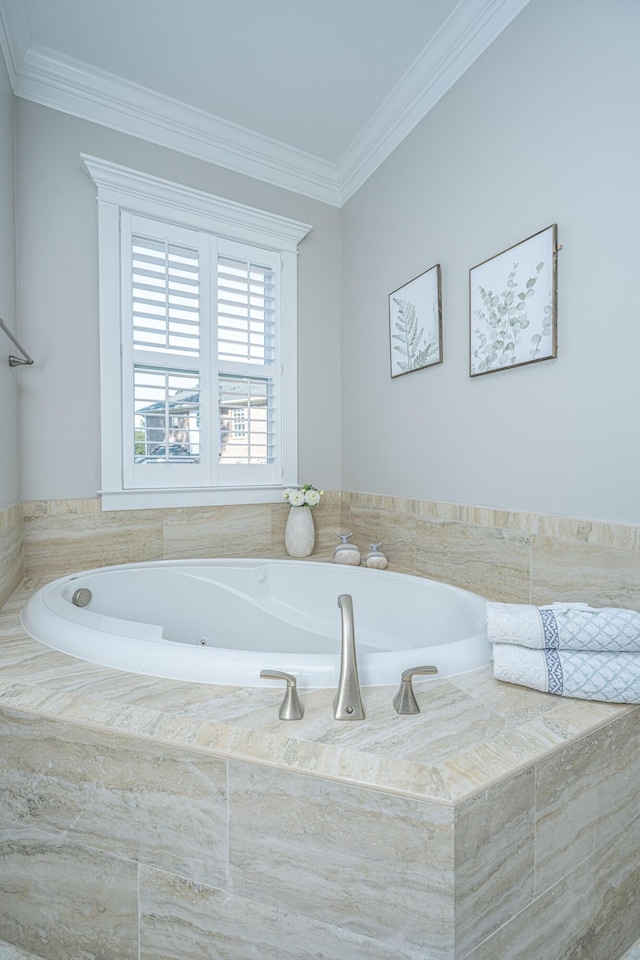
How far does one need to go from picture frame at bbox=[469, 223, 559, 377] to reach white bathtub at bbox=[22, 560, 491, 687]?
86 centimetres

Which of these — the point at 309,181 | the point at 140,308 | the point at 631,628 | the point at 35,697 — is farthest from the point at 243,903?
the point at 309,181

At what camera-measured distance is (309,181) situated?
101 inches

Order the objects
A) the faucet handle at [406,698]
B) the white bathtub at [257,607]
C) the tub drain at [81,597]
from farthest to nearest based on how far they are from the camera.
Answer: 1. the tub drain at [81,597]
2. the white bathtub at [257,607]
3. the faucet handle at [406,698]

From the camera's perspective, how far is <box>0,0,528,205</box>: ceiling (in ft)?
Answer: 5.56

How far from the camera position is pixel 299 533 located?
7.97 feet

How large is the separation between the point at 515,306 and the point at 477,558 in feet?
3.04

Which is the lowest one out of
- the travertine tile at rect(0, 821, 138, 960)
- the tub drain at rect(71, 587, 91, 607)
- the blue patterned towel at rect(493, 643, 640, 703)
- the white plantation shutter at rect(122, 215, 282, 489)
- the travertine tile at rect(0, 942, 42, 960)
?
the travertine tile at rect(0, 942, 42, 960)

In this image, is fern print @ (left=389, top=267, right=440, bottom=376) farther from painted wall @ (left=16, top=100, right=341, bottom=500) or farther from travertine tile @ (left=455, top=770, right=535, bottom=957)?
travertine tile @ (left=455, top=770, right=535, bottom=957)

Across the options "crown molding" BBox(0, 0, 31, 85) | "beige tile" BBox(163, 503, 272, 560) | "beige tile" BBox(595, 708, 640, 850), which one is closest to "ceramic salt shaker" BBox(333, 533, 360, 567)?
"beige tile" BBox(163, 503, 272, 560)

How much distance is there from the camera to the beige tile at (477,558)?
1.60 metres

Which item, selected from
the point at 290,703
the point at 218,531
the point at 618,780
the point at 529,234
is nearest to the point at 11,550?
the point at 218,531

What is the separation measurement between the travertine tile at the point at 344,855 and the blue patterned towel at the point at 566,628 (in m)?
0.49

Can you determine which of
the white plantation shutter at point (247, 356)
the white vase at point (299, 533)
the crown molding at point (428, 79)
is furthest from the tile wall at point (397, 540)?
the crown molding at point (428, 79)

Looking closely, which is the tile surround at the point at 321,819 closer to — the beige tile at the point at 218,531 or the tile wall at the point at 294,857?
the tile wall at the point at 294,857
